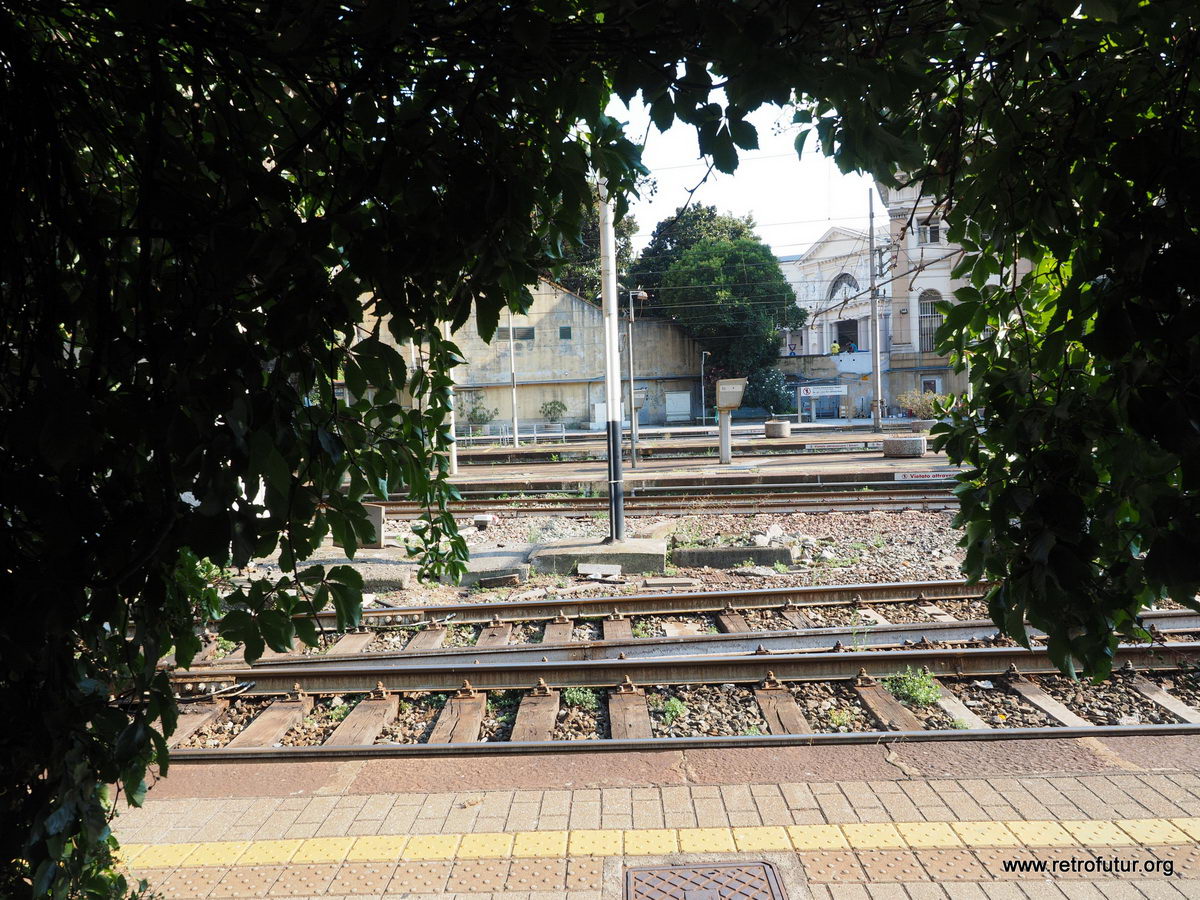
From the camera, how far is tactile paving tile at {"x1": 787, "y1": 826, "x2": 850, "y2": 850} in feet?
12.4

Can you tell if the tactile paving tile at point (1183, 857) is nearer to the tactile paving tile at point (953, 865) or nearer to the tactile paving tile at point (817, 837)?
the tactile paving tile at point (953, 865)

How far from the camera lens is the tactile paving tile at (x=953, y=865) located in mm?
3504

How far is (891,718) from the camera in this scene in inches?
204

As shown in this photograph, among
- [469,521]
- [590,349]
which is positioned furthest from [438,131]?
[590,349]

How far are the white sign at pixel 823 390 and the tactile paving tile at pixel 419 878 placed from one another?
1445 inches

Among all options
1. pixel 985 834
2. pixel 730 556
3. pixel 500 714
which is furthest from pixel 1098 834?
pixel 730 556

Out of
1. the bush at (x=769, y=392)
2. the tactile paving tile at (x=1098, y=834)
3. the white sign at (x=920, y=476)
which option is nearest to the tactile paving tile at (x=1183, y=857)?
the tactile paving tile at (x=1098, y=834)

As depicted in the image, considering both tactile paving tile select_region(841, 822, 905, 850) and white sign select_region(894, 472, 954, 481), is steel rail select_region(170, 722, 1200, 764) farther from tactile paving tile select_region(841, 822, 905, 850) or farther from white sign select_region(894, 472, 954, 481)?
white sign select_region(894, 472, 954, 481)

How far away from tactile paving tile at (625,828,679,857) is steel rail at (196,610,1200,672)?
2.43 meters

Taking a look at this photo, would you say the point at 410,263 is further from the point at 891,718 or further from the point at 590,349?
the point at 590,349

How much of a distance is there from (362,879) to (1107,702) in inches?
186

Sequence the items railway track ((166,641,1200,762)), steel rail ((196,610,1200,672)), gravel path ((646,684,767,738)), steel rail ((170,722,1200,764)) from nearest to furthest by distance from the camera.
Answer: steel rail ((170,722,1200,764)) → railway track ((166,641,1200,762)) → gravel path ((646,684,767,738)) → steel rail ((196,610,1200,672))

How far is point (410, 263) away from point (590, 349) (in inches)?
1488

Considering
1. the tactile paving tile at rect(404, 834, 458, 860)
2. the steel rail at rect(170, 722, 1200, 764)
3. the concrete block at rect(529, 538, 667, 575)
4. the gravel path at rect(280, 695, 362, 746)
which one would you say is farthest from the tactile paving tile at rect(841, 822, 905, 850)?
the concrete block at rect(529, 538, 667, 575)
